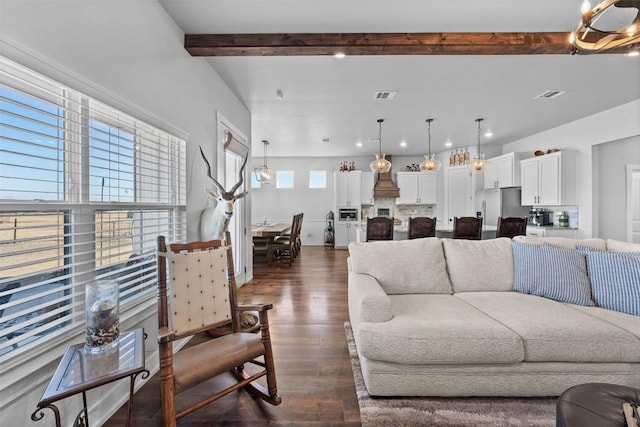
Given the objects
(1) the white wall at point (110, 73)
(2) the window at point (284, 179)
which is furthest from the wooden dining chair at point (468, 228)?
(2) the window at point (284, 179)

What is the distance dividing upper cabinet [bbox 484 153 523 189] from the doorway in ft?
5.24

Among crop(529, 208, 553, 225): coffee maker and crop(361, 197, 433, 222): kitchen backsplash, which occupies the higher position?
crop(361, 197, 433, 222): kitchen backsplash

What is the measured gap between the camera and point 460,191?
276 inches

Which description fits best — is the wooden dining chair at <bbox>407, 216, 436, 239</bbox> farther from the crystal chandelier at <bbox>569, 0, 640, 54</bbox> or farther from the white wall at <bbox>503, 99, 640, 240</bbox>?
the white wall at <bbox>503, 99, 640, 240</bbox>

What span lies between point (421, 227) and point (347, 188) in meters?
4.21

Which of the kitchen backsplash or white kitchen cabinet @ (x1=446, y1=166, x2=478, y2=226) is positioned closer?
white kitchen cabinet @ (x1=446, y1=166, x2=478, y2=226)

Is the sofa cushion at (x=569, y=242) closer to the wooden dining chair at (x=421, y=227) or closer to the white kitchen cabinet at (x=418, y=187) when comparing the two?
the wooden dining chair at (x=421, y=227)

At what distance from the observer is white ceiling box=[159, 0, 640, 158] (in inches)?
88.0

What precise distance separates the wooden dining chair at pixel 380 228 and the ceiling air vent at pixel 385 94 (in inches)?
69.3

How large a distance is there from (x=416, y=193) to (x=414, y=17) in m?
5.95

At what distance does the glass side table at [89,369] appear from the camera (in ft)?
3.16

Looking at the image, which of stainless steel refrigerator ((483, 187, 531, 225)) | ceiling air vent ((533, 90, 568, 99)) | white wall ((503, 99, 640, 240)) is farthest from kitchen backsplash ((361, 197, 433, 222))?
ceiling air vent ((533, 90, 568, 99))

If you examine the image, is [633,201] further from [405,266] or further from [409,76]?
[405,266]

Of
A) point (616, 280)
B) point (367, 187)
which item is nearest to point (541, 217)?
point (367, 187)
